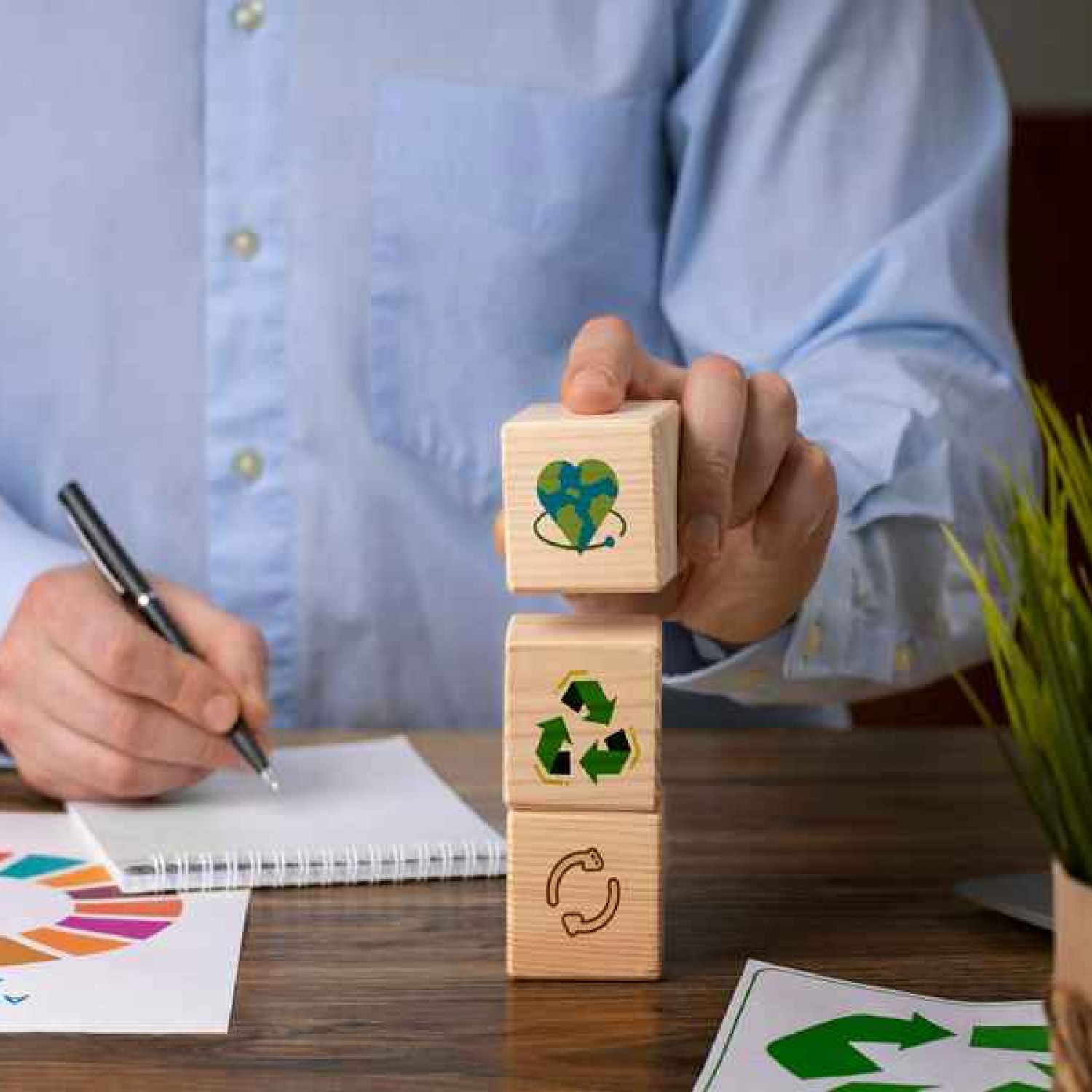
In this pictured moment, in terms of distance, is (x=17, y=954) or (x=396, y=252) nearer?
(x=17, y=954)

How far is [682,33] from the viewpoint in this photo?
52.7 inches

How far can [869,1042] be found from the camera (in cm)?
64

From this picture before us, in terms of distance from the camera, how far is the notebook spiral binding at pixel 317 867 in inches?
31.8

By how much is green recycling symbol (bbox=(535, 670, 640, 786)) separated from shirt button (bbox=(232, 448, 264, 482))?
628mm

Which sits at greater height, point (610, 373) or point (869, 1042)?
point (610, 373)

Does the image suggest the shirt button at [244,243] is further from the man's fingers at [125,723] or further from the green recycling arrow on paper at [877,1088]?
the green recycling arrow on paper at [877,1088]

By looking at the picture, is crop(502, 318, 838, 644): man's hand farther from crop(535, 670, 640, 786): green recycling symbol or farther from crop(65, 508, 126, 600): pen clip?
crop(65, 508, 126, 600): pen clip

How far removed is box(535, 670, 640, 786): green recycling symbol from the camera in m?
0.70

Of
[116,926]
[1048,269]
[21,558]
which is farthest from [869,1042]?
[1048,269]

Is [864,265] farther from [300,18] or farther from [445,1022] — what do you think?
[445,1022]

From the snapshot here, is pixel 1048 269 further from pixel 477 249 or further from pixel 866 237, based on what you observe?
pixel 477 249

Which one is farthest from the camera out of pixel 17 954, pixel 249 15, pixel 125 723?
pixel 249 15

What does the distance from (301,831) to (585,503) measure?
298 mm

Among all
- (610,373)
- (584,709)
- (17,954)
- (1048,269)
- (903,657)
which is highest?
(610,373)
